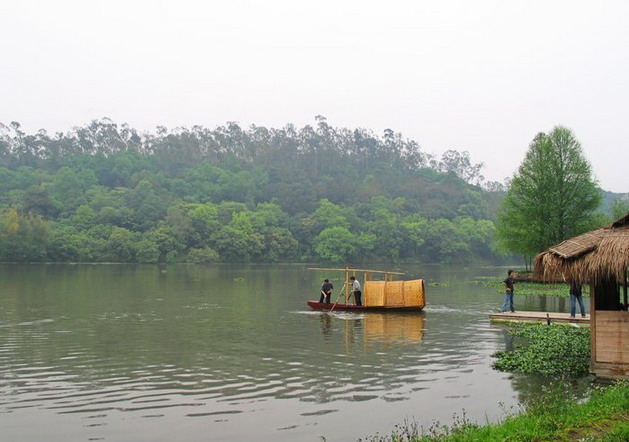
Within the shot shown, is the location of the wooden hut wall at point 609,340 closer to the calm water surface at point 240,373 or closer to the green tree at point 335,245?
the calm water surface at point 240,373

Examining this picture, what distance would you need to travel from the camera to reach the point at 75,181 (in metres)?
140

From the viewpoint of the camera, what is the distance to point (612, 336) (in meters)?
15.8

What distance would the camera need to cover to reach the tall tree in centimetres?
5900

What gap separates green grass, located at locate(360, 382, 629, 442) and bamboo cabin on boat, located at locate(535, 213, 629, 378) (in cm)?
310

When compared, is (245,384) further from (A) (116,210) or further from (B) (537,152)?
(A) (116,210)

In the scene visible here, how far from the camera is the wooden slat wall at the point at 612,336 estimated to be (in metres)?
15.6

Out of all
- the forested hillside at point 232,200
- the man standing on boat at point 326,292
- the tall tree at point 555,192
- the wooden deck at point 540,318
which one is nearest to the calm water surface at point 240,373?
the wooden deck at point 540,318

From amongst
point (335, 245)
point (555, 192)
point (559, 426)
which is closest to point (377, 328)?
point (559, 426)

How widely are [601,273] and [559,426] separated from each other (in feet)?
18.8

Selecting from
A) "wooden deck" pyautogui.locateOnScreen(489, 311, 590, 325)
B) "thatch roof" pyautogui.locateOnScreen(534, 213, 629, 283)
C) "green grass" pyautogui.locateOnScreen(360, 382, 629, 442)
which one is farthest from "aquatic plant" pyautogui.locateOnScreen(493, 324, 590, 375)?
"green grass" pyautogui.locateOnScreen(360, 382, 629, 442)

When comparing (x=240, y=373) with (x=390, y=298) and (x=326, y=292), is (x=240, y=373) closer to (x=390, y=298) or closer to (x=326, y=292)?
(x=390, y=298)

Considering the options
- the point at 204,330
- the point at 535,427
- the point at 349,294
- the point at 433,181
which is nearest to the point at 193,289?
the point at 349,294

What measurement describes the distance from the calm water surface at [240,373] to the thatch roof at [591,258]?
10.4 feet

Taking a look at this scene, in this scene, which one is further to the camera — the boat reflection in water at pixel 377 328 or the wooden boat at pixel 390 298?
the wooden boat at pixel 390 298
